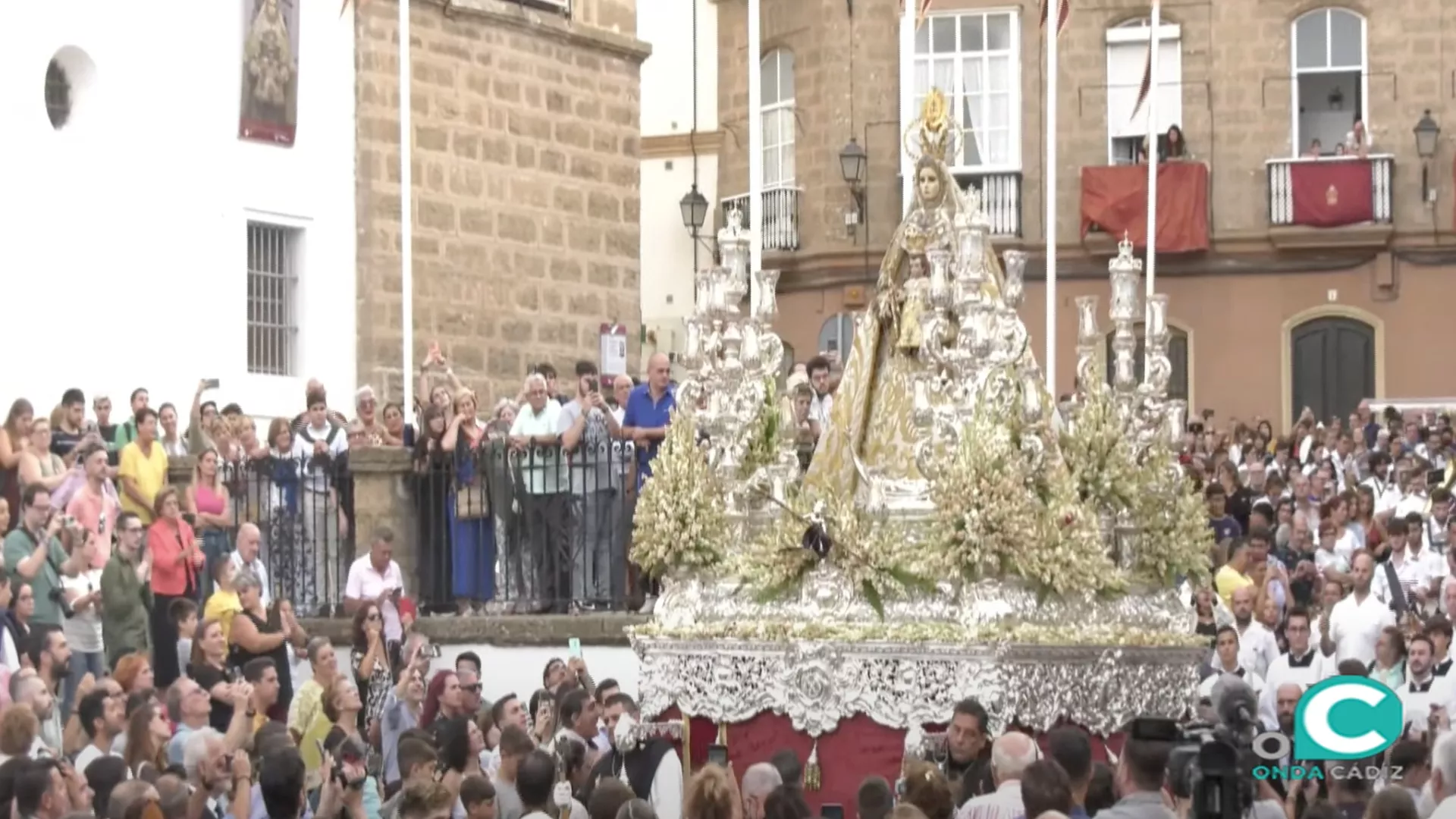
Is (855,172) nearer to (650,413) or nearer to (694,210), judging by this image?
(694,210)

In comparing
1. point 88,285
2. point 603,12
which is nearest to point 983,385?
point 88,285

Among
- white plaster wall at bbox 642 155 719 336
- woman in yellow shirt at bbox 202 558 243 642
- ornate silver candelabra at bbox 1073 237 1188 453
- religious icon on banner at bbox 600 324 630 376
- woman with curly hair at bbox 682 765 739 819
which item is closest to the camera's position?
woman with curly hair at bbox 682 765 739 819

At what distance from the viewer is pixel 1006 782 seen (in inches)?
465

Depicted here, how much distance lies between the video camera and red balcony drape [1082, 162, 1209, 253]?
1086 inches

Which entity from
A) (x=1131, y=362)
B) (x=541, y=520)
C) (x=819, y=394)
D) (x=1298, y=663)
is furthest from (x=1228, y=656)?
(x=541, y=520)

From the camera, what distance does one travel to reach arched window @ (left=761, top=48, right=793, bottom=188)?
40438mm

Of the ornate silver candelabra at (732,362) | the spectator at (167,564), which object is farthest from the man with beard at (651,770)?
the spectator at (167,564)

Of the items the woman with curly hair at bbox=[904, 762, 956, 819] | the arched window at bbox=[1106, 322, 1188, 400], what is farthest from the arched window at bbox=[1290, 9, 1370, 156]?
the woman with curly hair at bbox=[904, 762, 956, 819]

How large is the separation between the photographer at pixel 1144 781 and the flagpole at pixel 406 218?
13.2 metres

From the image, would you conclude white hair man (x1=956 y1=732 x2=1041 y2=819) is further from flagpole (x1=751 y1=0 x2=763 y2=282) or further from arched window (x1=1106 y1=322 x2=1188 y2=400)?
arched window (x1=1106 y1=322 x2=1188 y2=400)

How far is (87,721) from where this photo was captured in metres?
14.9

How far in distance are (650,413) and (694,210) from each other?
19.5m

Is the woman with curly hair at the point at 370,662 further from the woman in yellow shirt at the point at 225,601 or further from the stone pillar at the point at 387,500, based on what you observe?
the stone pillar at the point at 387,500

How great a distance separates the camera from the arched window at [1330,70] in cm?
3828
